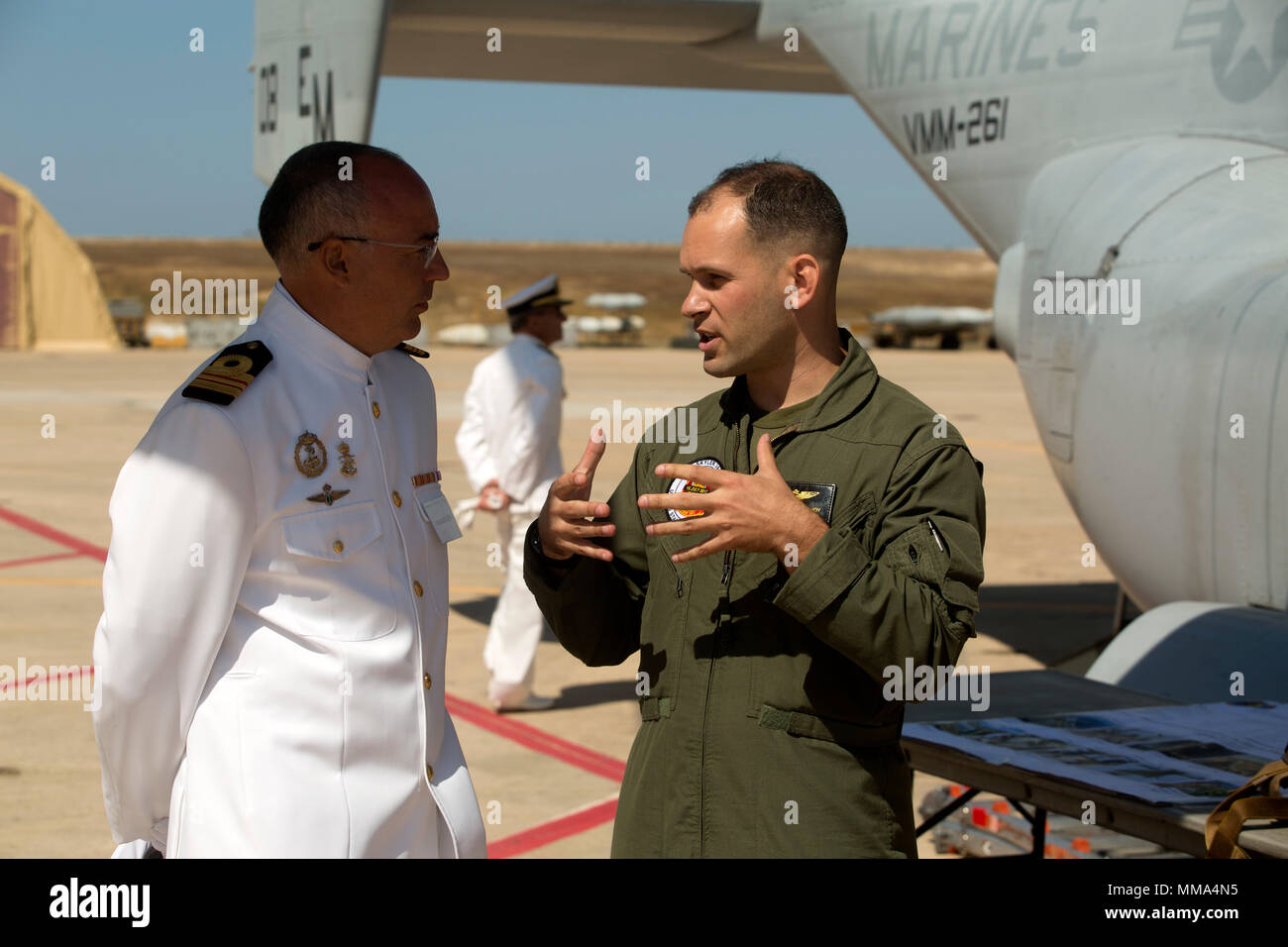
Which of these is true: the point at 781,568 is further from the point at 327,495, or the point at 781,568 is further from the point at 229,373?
the point at 229,373

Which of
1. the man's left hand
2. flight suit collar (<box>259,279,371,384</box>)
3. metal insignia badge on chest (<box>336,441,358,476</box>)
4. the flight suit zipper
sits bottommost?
the flight suit zipper

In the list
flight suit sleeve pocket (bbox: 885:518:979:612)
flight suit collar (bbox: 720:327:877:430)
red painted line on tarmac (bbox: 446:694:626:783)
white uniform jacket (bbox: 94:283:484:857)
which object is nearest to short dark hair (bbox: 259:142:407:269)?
white uniform jacket (bbox: 94:283:484:857)

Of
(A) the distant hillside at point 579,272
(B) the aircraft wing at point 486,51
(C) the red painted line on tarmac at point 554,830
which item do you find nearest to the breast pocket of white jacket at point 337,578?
(C) the red painted line on tarmac at point 554,830

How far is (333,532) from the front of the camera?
2.26 metres

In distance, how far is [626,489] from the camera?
2617 mm

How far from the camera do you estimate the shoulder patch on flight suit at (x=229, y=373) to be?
7.11 feet

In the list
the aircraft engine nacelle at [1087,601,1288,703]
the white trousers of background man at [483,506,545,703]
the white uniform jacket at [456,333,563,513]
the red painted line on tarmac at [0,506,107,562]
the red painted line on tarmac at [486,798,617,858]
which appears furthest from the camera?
the red painted line on tarmac at [0,506,107,562]

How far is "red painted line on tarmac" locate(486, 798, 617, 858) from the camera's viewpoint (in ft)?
16.7

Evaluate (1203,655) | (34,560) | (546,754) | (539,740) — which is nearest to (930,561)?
(1203,655)

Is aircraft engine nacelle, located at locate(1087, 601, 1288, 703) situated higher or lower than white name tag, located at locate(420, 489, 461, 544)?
lower

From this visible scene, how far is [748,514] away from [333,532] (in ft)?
2.36

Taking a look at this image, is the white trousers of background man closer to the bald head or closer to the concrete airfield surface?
the concrete airfield surface
